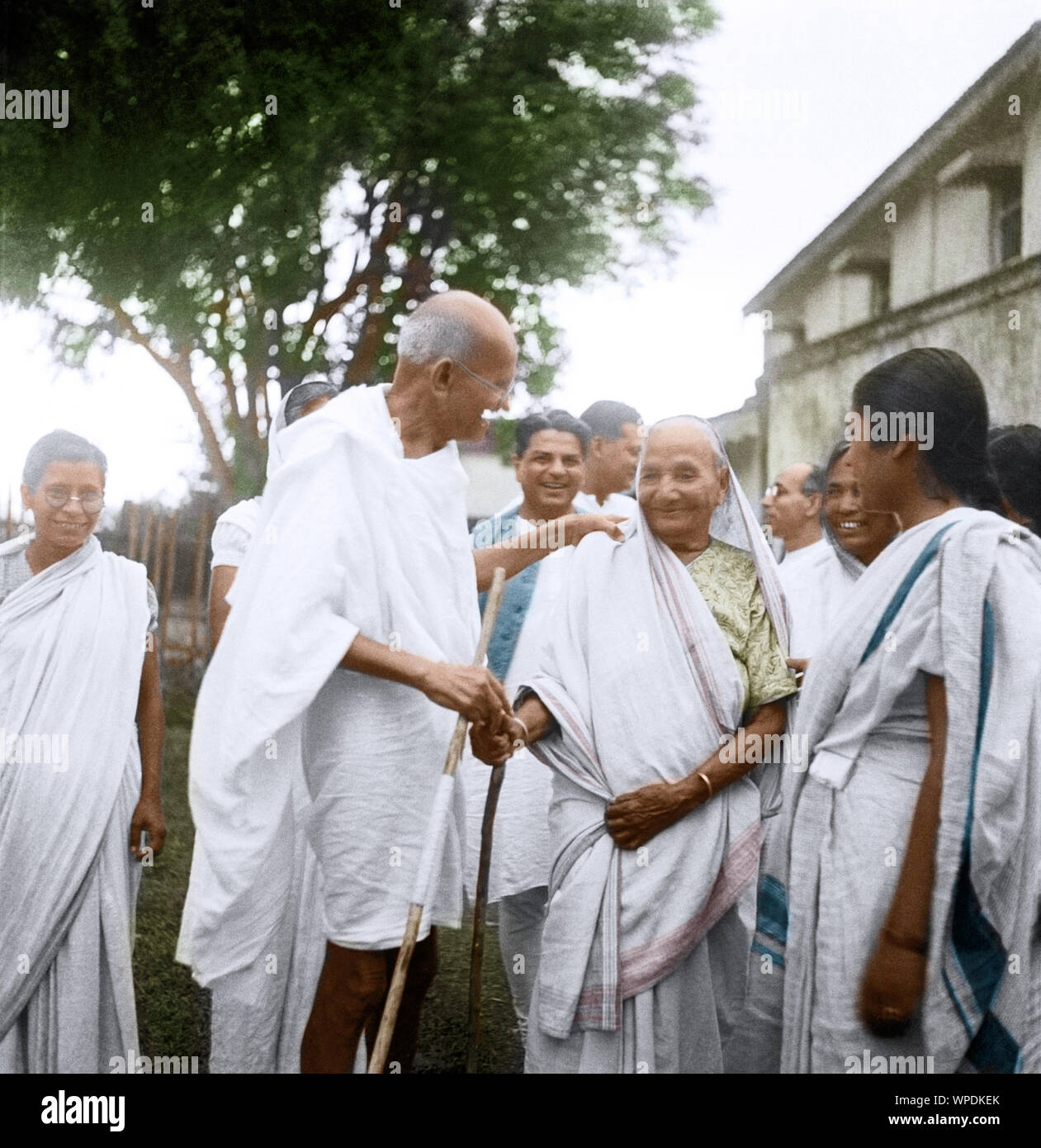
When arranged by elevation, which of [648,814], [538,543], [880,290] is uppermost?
[880,290]

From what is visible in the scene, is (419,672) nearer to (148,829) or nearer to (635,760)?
(635,760)

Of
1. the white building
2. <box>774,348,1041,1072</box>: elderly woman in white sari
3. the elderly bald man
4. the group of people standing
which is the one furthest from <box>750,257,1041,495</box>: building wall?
the elderly bald man

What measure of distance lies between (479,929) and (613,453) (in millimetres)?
1497

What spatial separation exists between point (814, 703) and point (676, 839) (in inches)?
21.2

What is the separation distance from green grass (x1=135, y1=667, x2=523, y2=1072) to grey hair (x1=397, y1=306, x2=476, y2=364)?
4.83 feet

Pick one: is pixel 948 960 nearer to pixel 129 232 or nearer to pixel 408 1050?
pixel 408 1050

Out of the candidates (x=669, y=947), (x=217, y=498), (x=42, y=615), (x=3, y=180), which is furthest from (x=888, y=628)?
(x=3, y=180)

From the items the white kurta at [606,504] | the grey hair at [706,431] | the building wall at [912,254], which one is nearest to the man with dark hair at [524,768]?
the white kurta at [606,504]

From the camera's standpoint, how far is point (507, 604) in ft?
13.2

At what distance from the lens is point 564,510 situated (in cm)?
417

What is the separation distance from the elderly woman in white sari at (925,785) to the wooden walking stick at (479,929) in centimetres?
A: 84

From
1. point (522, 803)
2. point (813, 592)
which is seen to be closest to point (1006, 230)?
point (813, 592)

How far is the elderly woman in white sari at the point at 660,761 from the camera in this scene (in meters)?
3.39

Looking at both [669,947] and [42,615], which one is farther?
[42,615]
